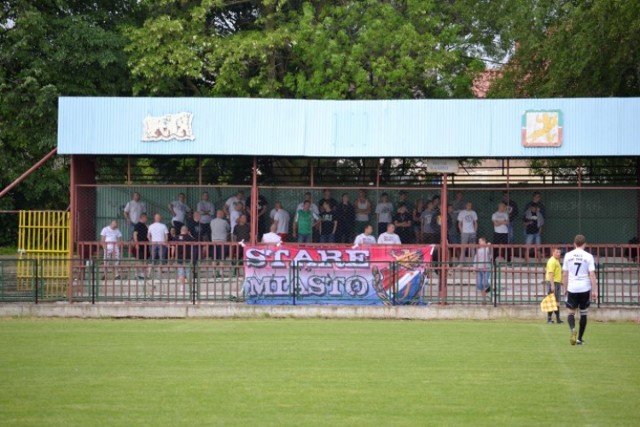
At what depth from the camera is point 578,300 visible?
692 inches

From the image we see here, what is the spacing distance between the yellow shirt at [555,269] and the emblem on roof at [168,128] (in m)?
9.25

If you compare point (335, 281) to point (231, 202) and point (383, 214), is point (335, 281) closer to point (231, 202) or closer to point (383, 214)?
point (383, 214)

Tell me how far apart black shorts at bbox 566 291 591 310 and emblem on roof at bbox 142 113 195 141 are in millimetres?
11808

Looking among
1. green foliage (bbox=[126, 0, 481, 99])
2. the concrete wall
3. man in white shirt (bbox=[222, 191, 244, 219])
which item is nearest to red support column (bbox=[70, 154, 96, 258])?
the concrete wall

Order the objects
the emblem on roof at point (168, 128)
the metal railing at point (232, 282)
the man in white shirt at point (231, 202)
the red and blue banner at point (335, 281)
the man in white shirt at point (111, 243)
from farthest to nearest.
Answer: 1. the man in white shirt at point (231, 202)
2. the emblem on roof at point (168, 128)
3. the man in white shirt at point (111, 243)
4. the red and blue banner at point (335, 281)
5. the metal railing at point (232, 282)

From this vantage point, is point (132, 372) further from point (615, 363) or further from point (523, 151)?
point (523, 151)

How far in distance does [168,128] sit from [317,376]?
14.0 metres

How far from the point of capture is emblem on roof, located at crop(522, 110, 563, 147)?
26.1m

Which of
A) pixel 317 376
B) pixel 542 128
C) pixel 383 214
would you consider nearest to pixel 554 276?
pixel 542 128

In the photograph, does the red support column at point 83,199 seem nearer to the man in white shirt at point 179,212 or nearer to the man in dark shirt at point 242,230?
the man in white shirt at point 179,212

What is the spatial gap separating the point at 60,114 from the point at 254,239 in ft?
18.4

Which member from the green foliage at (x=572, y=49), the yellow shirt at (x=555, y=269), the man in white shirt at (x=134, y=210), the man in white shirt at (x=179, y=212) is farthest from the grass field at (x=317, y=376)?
the green foliage at (x=572, y=49)

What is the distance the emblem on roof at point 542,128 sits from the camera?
2608cm

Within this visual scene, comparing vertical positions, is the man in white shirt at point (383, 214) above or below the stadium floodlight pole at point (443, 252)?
above
